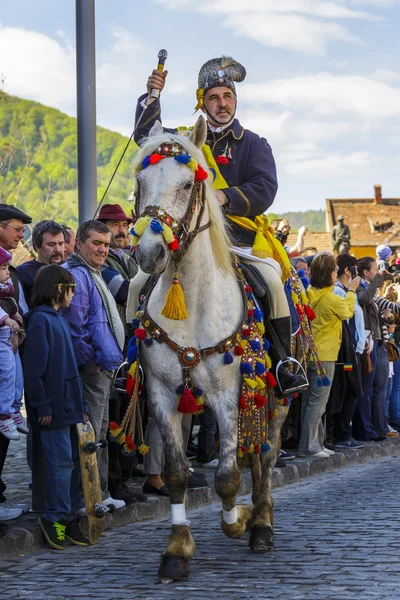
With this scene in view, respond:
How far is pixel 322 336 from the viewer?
527 inches

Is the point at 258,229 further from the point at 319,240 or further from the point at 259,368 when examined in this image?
the point at 319,240

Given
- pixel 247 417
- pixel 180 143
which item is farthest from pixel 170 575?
pixel 180 143

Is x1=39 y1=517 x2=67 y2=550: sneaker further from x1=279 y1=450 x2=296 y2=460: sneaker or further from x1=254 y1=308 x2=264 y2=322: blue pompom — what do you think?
x1=279 y1=450 x2=296 y2=460: sneaker

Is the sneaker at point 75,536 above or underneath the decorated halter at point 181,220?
underneath

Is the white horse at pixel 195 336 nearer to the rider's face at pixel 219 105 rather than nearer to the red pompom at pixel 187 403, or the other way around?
the red pompom at pixel 187 403

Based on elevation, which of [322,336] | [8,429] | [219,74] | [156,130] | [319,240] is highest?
[319,240]

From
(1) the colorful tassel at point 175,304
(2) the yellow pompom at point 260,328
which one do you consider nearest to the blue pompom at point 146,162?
(1) the colorful tassel at point 175,304

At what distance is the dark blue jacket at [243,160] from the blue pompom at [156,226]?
172 centimetres

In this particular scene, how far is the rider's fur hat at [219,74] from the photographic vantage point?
8180 mm

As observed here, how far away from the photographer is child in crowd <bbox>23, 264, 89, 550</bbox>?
7902 millimetres

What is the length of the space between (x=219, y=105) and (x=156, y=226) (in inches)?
85.9

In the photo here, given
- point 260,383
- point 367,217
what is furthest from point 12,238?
point 367,217

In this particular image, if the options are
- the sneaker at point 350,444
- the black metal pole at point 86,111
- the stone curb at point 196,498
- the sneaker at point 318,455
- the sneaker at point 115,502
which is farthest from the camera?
the sneaker at point 350,444

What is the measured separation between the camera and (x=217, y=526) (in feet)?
28.6
